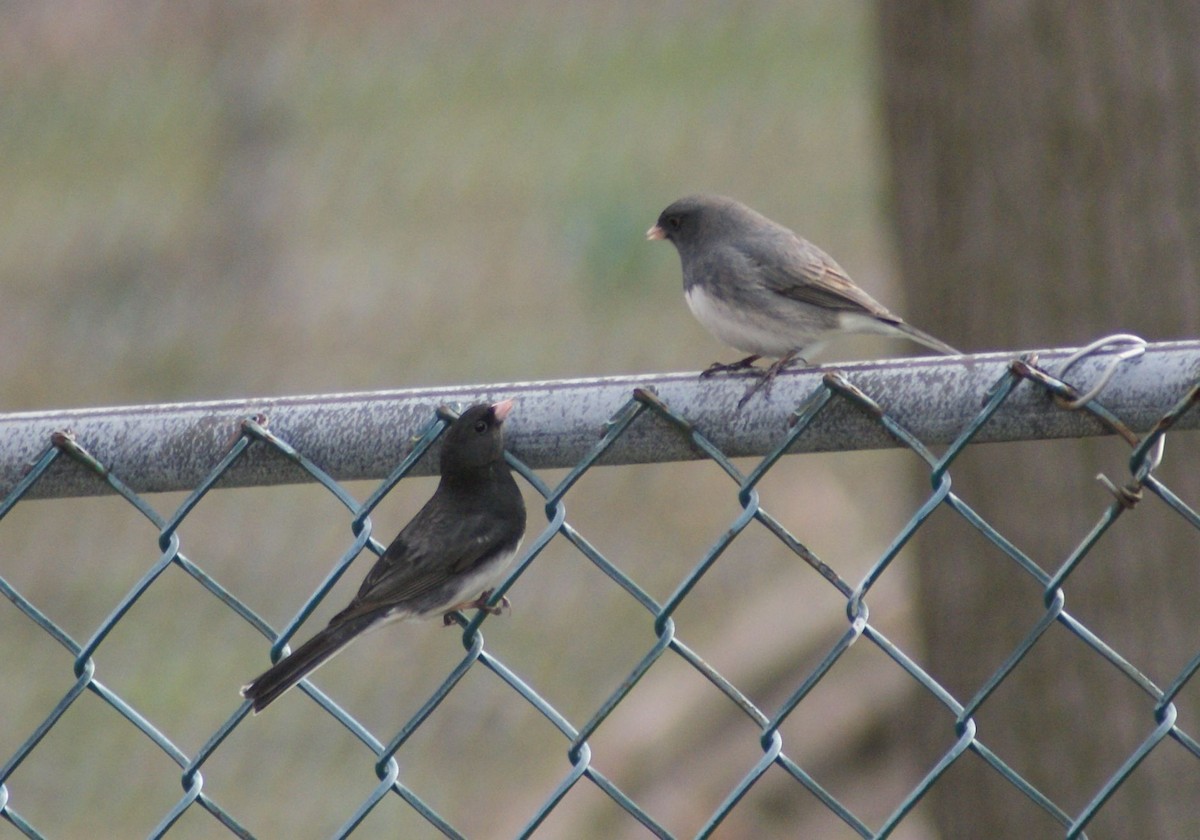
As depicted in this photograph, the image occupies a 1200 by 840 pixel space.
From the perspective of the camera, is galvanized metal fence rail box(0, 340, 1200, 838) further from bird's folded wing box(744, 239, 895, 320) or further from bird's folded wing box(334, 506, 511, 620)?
bird's folded wing box(744, 239, 895, 320)

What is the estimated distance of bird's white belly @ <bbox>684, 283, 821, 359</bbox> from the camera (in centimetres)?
422

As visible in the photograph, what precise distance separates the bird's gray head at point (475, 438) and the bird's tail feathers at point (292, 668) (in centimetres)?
38

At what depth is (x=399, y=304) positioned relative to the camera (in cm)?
1060

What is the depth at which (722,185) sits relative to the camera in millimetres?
11805

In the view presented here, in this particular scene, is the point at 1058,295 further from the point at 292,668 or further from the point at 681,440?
the point at 292,668

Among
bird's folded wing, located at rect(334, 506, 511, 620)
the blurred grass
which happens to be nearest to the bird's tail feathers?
bird's folded wing, located at rect(334, 506, 511, 620)

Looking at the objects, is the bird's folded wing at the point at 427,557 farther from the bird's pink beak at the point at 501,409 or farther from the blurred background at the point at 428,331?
the blurred background at the point at 428,331

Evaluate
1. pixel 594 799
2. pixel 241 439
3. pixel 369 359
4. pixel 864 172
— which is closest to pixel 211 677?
pixel 594 799

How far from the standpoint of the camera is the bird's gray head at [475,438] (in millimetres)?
2072

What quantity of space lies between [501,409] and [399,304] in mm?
8684

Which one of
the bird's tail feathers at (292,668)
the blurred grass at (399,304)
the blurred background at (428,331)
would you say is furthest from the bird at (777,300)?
the bird's tail feathers at (292,668)

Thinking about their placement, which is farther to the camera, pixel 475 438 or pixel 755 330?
pixel 755 330

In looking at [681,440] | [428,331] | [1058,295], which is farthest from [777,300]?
[428,331]

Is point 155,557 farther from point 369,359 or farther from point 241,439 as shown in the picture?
point 241,439
